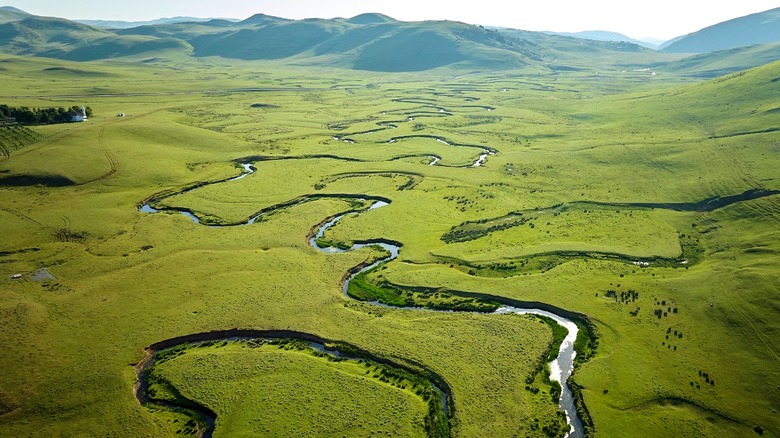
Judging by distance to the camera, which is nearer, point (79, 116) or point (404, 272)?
point (404, 272)

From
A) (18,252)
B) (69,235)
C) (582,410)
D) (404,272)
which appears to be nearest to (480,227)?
(404,272)

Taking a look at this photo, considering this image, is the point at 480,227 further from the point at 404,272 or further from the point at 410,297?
the point at 410,297

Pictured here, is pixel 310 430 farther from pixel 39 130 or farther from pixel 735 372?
pixel 39 130

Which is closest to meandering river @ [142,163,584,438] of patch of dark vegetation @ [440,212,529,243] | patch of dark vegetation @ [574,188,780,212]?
patch of dark vegetation @ [440,212,529,243]

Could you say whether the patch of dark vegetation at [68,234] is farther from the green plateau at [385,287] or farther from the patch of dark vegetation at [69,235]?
the green plateau at [385,287]

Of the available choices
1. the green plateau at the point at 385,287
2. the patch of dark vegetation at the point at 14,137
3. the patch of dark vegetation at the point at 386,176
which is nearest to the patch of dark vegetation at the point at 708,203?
the green plateau at the point at 385,287
